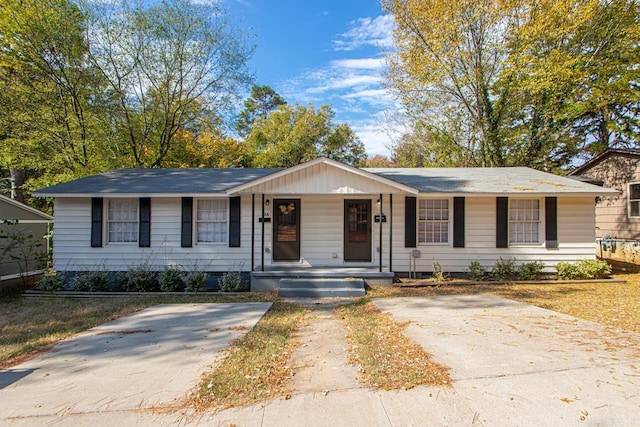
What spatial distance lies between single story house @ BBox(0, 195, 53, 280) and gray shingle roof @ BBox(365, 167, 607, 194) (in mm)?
11362

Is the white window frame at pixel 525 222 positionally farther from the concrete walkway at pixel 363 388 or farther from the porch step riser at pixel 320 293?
the porch step riser at pixel 320 293

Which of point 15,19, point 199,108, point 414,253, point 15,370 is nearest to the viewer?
point 15,370

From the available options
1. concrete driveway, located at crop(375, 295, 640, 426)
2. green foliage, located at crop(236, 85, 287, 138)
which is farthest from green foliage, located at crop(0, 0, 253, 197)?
green foliage, located at crop(236, 85, 287, 138)

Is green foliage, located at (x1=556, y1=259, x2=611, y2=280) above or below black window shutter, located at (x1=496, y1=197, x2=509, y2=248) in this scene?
below

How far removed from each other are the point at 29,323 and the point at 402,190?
8394 mm

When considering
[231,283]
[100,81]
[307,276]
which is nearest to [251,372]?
[307,276]

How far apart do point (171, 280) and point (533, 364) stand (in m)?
8.30

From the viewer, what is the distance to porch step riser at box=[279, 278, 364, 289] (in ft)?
27.5

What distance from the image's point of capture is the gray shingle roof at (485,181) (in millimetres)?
9258

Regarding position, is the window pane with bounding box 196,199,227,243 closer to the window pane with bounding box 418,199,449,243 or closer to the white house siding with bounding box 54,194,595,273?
the white house siding with bounding box 54,194,595,273

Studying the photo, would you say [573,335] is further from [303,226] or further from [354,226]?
[303,226]

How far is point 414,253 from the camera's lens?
30.8 feet

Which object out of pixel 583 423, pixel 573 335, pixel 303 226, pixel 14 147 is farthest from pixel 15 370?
pixel 14 147

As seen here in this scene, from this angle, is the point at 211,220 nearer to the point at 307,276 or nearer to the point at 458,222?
the point at 307,276
